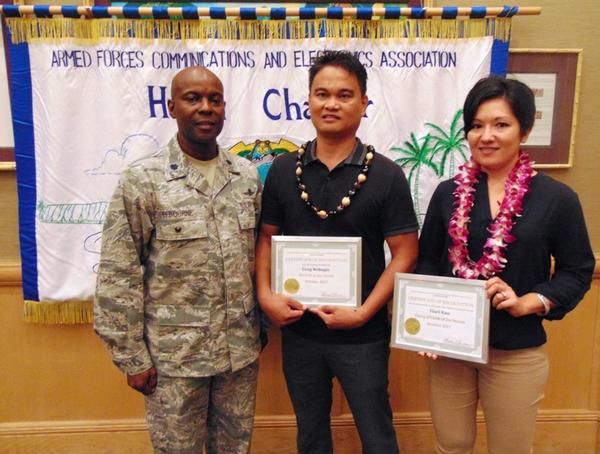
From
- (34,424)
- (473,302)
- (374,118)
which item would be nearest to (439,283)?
(473,302)

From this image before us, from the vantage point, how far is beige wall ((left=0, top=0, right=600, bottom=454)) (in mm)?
1957

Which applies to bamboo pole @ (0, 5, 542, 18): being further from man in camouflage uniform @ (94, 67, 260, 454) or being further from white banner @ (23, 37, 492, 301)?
man in camouflage uniform @ (94, 67, 260, 454)

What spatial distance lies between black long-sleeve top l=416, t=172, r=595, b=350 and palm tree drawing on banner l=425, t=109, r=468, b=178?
0.62m

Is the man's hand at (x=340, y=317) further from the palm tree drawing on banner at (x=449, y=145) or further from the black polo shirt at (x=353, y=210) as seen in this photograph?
the palm tree drawing on banner at (x=449, y=145)

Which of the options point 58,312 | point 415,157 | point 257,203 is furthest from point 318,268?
point 58,312

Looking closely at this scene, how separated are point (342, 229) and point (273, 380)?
105cm

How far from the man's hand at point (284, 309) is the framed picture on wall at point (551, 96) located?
1.27 m

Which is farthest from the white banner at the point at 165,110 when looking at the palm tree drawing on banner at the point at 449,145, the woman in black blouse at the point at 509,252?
the woman in black blouse at the point at 509,252

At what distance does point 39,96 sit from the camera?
5.96 feet

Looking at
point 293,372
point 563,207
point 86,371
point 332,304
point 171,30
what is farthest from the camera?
point 86,371

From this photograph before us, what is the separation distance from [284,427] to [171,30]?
5.91 feet

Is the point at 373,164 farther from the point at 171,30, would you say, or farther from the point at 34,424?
the point at 34,424

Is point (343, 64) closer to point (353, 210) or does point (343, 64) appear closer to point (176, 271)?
point (353, 210)

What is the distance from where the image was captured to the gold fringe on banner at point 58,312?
6.35 feet
